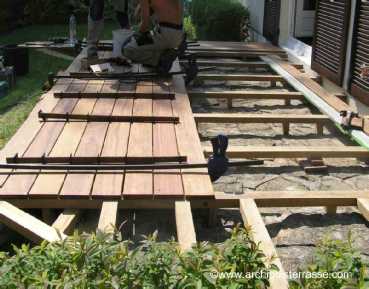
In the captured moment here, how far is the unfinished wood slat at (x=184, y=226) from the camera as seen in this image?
2641 millimetres

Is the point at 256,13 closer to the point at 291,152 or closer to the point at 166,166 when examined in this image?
the point at 291,152

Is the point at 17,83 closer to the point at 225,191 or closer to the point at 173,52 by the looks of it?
the point at 173,52

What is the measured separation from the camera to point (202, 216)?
3.38 metres

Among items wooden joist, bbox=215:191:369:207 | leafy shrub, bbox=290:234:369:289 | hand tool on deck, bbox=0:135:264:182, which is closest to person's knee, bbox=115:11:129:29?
hand tool on deck, bbox=0:135:264:182

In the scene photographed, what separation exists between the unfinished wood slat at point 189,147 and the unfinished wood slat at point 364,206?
0.89m

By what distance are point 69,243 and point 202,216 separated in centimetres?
144

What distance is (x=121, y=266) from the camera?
1.85 metres

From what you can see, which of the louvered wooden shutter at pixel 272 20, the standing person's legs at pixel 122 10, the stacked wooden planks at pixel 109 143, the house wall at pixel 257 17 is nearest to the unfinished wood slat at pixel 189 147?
the stacked wooden planks at pixel 109 143

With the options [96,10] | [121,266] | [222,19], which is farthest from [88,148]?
[222,19]

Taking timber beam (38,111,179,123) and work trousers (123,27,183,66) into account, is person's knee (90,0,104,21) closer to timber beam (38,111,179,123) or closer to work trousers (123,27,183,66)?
work trousers (123,27,183,66)

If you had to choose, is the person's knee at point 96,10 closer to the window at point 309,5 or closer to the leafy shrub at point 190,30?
the window at point 309,5

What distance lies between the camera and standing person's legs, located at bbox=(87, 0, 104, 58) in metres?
6.69

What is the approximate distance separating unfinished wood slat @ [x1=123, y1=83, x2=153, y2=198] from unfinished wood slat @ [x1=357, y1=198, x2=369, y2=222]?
1.24 m

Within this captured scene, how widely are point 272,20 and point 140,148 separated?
20.8 ft
